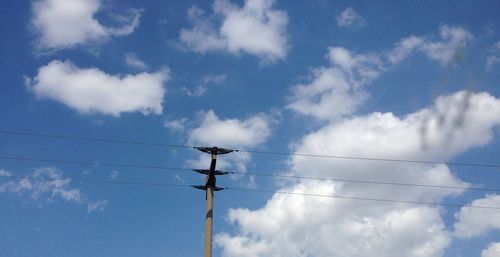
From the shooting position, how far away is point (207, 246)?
19.5 metres

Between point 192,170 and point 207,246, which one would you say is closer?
point 207,246

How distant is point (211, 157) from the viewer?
2280 centimetres

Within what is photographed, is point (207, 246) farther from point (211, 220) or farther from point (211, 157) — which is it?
point (211, 157)

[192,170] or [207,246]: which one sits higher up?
[192,170]

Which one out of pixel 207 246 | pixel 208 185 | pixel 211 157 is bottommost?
pixel 207 246

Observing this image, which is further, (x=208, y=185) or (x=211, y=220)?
(x=208, y=185)

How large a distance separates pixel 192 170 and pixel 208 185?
4.07ft

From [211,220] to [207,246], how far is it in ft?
4.21

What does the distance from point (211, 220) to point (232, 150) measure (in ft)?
13.7

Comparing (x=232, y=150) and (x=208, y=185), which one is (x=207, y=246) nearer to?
(x=208, y=185)

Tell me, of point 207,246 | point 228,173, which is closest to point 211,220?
point 207,246

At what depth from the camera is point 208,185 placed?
22047 millimetres

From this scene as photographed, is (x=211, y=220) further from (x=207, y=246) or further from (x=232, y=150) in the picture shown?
(x=232, y=150)

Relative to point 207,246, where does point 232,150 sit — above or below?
above
